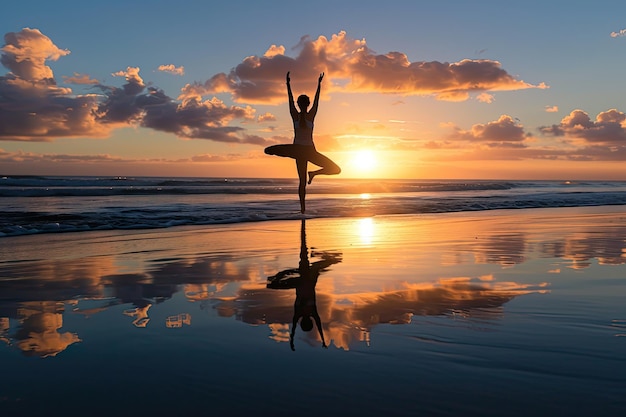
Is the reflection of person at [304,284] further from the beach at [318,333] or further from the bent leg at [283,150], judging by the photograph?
the bent leg at [283,150]

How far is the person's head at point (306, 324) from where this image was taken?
3.74m

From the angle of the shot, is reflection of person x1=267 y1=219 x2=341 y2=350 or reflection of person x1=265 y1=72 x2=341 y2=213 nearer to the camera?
reflection of person x1=267 y1=219 x2=341 y2=350

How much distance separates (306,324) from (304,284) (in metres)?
1.62

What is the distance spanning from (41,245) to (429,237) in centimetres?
726

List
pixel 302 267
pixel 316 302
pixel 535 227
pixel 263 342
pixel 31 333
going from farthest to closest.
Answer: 1. pixel 535 227
2. pixel 302 267
3. pixel 316 302
4. pixel 31 333
5. pixel 263 342

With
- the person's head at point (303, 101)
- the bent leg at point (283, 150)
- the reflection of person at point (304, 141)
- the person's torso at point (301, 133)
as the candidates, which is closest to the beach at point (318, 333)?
the bent leg at point (283, 150)

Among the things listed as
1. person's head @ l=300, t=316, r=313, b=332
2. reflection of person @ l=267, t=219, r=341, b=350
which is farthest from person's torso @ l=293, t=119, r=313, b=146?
person's head @ l=300, t=316, r=313, b=332

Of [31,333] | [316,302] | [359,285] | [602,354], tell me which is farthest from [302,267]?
[602,354]

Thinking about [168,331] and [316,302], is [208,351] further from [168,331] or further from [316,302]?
[316,302]

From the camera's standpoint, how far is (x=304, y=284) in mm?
5512

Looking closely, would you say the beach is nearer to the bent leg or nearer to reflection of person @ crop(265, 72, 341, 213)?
the bent leg

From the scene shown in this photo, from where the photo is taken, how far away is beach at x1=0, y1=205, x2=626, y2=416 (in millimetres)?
2486

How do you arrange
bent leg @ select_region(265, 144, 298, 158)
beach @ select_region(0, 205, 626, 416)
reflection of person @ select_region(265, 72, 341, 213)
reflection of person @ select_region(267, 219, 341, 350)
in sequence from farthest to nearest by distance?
reflection of person @ select_region(265, 72, 341, 213)
bent leg @ select_region(265, 144, 298, 158)
reflection of person @ select_region(267, 219, 341, 350)
beach @ select_region(0, 205, 626, 416)

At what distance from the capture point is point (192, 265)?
6.80 meters
